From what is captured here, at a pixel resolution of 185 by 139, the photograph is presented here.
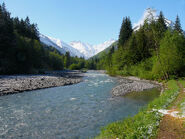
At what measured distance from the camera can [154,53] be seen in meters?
40.1

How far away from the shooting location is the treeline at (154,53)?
32469mm

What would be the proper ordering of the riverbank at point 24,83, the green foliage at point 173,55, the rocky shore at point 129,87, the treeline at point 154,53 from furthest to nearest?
1. the green foliage at point 173,55
2. the treeline at point 154,53
3. the rocky shore at point 129,87
4. the riverbank at point 24,83

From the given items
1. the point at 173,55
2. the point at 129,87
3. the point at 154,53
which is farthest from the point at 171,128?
the point at 154,53

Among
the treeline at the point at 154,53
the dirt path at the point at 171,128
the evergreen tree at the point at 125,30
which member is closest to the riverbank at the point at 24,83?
the dirt path at the point at 171,128

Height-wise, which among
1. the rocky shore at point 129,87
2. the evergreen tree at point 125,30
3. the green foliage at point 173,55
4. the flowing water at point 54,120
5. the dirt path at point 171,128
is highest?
the evergreen tree at point 125,30

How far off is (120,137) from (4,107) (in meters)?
12.3

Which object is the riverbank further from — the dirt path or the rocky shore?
the dirt path

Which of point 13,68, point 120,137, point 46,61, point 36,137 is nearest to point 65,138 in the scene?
point 36,137

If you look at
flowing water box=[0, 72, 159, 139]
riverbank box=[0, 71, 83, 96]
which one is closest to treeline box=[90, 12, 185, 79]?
riverbank box=[0, 71, 83, 96]

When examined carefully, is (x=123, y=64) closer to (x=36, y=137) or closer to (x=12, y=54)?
(x=12, y=54)

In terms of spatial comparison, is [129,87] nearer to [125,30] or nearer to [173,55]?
[173,55]

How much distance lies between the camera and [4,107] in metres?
13.4

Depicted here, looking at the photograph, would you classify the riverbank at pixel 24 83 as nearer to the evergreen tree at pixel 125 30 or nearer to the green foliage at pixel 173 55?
the green foliage at pixel 173 55

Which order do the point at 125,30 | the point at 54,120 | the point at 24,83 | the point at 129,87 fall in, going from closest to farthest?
the point at 54,120
the point at 129,87
the point at 24,83
the point at 125,30
